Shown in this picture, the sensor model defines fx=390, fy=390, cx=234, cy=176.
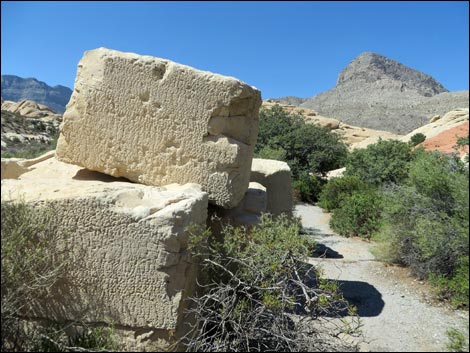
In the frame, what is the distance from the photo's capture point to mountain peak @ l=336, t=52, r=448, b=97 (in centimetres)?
7100

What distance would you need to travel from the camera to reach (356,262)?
7.21m

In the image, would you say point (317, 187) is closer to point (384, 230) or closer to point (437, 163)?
point (384, 230)

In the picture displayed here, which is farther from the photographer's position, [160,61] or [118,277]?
[160,61]

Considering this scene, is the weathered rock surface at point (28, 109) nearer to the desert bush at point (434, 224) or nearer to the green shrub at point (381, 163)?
the green shrub at point (381, 163)

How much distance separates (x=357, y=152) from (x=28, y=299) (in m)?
15.1

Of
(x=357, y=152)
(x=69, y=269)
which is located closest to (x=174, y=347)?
(x=69, y=269)

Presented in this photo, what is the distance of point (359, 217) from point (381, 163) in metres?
5.85

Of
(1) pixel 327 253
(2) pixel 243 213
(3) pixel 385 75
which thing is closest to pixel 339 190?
(1) pixel 327 253

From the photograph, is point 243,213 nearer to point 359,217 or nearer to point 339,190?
point 359,217

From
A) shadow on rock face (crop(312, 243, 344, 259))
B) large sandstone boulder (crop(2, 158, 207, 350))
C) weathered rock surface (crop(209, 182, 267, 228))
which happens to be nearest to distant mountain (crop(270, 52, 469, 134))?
Result: shadow on rock face (crop(312, 243, 344, 259))

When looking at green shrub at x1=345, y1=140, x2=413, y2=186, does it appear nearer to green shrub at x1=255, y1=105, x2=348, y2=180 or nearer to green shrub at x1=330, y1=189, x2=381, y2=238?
green shrub at x1=255, y1=105, x2=348, y2=180

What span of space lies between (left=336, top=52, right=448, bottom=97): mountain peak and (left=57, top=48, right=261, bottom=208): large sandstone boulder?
235 feet

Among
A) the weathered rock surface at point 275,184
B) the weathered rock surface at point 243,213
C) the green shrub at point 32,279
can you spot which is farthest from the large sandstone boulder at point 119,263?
the weathered rock surface at point 275,184

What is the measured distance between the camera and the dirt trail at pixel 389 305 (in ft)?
12.7
